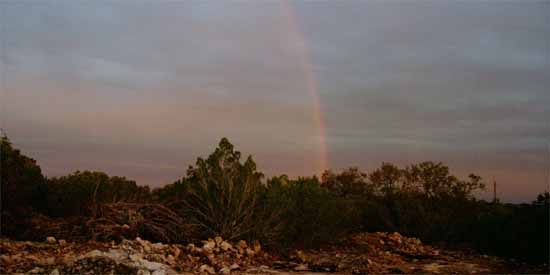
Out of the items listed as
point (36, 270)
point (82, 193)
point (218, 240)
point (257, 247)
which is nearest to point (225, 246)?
point (218, 240)

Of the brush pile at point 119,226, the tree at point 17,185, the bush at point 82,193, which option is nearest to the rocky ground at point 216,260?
the brush pile at point 119,226

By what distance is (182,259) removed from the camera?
9438 mm

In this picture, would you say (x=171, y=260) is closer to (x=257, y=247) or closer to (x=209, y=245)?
(x=209, y=245)

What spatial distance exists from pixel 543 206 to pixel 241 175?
6.71m

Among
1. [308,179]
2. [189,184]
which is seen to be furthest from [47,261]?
[308,179]

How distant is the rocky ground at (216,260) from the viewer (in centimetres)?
782

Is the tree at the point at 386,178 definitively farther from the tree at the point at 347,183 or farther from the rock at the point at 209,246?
the rock at the point at 209,246

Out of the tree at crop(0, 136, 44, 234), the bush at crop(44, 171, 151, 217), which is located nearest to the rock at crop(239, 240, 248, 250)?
the bush at crop(44, 171, 151, 217)

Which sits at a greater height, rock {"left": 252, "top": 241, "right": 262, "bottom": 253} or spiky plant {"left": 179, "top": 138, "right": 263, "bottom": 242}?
spiky plant {"left": 179, "top": 138, "right": 263, "bottom": 242}

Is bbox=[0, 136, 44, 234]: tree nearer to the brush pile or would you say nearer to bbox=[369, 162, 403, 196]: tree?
the brush pile

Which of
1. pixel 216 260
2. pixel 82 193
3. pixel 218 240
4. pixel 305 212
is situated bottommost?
pixel 216 260

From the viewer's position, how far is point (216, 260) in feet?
31.4

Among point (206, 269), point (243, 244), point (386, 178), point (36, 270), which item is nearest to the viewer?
point (36, 270)

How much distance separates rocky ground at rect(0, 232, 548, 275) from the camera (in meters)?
7.82
